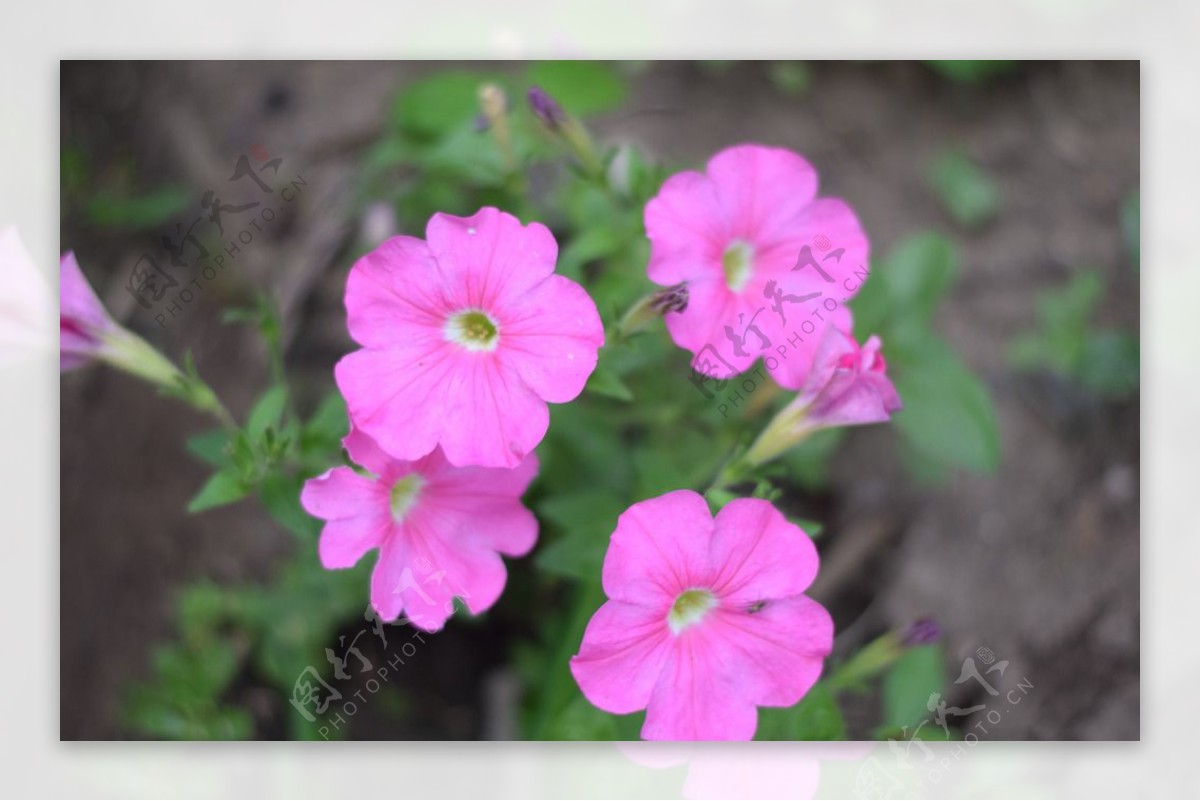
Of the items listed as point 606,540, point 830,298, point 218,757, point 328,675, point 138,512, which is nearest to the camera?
point 830,298

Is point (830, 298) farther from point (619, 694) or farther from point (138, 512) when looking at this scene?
point (138, 512)

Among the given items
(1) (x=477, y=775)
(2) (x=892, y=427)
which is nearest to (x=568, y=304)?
(1) (x=477, y=775)

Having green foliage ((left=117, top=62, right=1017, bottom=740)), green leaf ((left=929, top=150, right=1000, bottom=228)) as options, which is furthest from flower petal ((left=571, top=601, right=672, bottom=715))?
green leaf ((left=929, top=150, right=1000, bottom=228))

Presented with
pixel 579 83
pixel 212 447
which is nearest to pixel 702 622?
pixel 212 447

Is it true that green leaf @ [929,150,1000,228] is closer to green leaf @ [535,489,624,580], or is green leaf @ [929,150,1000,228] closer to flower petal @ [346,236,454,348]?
green leaf @ [535,489,624,580]

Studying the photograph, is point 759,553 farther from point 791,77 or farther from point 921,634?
point 791,77

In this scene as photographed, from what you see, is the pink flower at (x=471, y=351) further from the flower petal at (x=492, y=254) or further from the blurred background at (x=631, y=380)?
the blurred background at (x=631, y=380)
